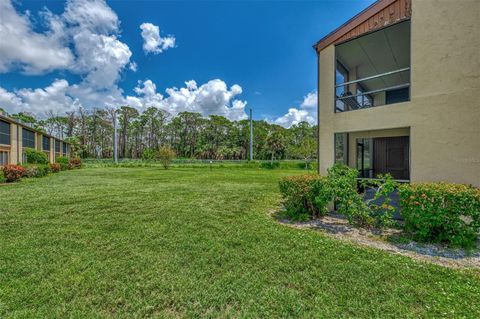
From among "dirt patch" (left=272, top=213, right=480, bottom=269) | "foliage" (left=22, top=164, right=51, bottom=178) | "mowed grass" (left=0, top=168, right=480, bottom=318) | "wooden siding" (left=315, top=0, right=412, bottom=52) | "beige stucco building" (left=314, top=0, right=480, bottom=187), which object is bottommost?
"mowed grass" (left=0, top=168, right=480, bottom=318)

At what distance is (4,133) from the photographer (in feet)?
64.8

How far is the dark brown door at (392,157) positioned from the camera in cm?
948

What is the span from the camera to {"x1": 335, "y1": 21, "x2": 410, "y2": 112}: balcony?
5.92 meters

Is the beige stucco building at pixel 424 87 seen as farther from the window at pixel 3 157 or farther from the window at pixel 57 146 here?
the window at pixel 57 146

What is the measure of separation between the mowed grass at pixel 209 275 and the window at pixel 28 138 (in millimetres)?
25430

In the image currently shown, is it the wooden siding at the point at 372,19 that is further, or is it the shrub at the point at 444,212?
the wooden siding at the point at 372,19

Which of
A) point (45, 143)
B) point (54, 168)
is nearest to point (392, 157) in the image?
point (54, 168)

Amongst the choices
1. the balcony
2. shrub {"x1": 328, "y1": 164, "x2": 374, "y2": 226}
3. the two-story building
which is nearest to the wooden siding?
the balcony

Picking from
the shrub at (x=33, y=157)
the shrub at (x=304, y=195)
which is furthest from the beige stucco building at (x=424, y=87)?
the shrub at (x=33, y=157)

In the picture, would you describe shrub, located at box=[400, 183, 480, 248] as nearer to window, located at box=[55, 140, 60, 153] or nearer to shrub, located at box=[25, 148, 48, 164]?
shrub, located at box=[25, 148, 48, 164]

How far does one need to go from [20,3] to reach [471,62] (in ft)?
59.0

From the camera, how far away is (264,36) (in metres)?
17.0

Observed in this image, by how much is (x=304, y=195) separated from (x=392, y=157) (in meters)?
6.77

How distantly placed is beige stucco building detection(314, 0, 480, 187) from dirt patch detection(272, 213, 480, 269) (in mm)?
1558
